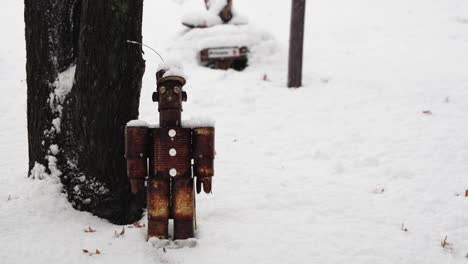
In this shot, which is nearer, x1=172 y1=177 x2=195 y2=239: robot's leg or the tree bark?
x1=172 y1=177 x2=195 y2=239: robot's leg

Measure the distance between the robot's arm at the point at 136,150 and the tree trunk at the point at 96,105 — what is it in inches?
17.8

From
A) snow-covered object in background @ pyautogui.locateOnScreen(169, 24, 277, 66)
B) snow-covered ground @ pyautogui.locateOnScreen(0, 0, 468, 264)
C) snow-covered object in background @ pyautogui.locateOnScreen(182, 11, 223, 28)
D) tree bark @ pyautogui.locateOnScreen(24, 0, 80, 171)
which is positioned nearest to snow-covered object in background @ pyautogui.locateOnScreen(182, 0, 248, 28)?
snow-covered object in background @ pyautogui.locateOnScreen(182, 11, 223, 28)

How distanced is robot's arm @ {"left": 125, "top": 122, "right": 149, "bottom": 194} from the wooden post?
4.79 m

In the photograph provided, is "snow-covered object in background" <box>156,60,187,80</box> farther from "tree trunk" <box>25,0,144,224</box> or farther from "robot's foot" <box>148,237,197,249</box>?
"robot's foot" <box>148,237,197,249</box>

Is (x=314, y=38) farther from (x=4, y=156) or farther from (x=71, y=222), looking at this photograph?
(x=71, y=222)

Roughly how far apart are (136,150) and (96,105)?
0.58m

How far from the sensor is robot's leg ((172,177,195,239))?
112 inches

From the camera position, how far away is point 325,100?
659 cm

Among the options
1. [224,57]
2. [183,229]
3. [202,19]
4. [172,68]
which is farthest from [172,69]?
[202,19]

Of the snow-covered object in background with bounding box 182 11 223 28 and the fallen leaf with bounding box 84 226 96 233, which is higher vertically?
the snow-covered object in background with bounding box 182 11 223 28

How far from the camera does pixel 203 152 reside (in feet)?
9.07

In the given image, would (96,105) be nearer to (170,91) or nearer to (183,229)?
(170,91)

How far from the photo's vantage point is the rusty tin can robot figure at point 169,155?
8.94 ft

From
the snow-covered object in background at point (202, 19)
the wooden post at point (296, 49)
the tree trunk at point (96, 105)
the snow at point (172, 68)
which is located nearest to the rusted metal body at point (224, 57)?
the snow-covered object in background at point (202, 19)
